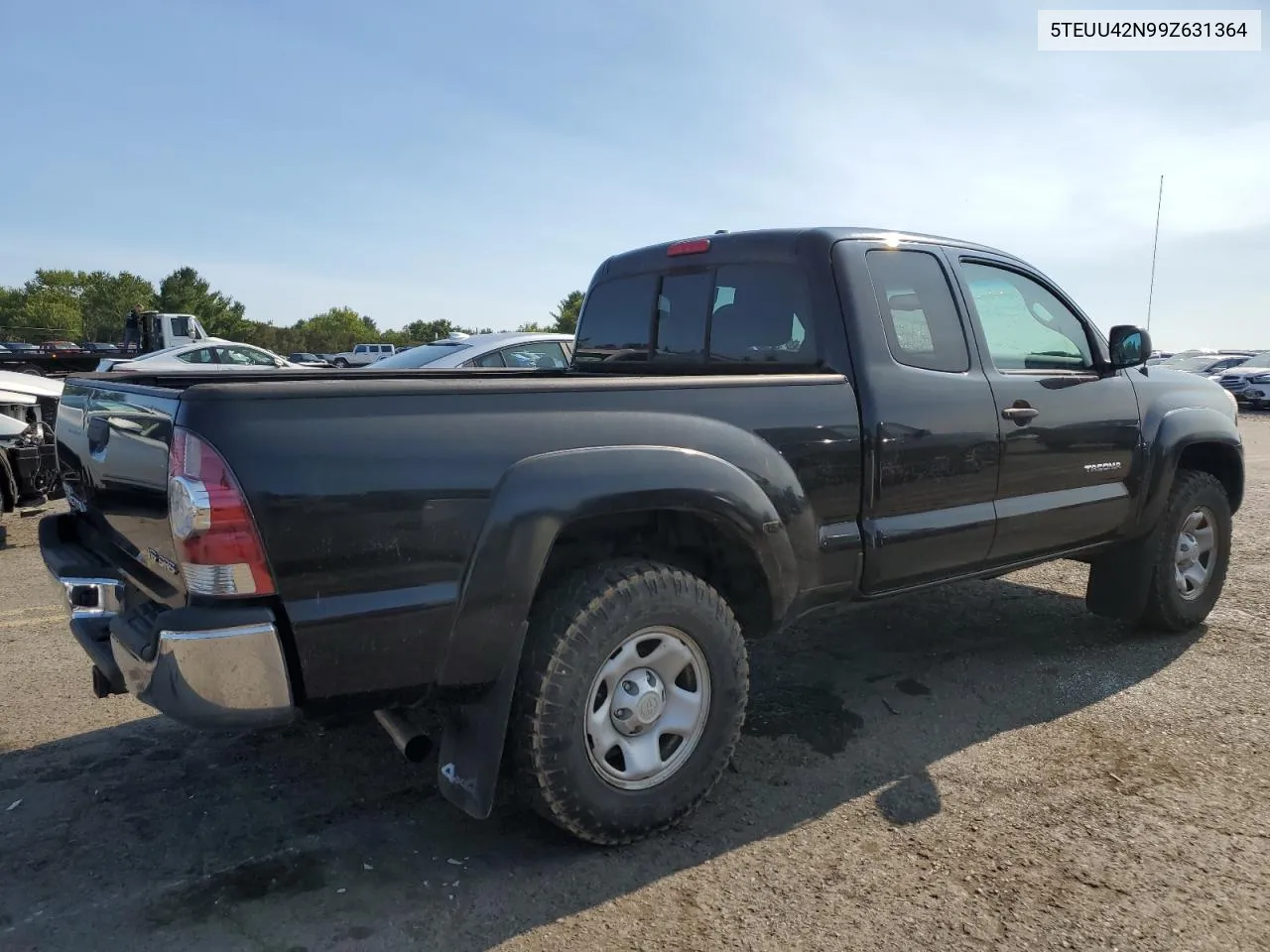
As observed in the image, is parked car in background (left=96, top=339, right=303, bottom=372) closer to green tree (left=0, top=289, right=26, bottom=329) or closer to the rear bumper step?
the rear bumper step

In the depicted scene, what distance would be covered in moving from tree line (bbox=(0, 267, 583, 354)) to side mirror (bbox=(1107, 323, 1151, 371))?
59.4m

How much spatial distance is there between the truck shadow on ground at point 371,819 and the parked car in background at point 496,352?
5.55 m

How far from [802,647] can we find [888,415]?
5.92 ft

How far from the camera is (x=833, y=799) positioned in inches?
126

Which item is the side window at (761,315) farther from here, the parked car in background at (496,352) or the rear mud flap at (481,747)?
the parked car in background at (496,352)

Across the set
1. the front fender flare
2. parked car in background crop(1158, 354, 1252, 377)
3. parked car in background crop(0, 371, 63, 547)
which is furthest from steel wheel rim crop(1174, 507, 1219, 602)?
parked car in background crop(1158, 354, 1252, 377)

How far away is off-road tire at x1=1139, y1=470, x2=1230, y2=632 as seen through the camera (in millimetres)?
4727

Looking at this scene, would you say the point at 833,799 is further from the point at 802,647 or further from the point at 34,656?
the point at 34,656

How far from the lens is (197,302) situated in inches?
2781

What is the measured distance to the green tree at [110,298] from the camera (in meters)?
73.7

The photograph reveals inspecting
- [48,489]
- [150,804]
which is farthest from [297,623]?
[48,489]

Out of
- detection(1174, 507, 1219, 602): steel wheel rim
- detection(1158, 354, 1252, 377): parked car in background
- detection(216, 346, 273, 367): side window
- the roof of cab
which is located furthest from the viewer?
detection(1158, 354, 1252, 377): parked car in background

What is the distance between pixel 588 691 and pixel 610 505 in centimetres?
55

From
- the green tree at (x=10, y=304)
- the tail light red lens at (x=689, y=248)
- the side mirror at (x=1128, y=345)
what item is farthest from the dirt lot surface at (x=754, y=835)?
the green tree at (x=10, y=304)
